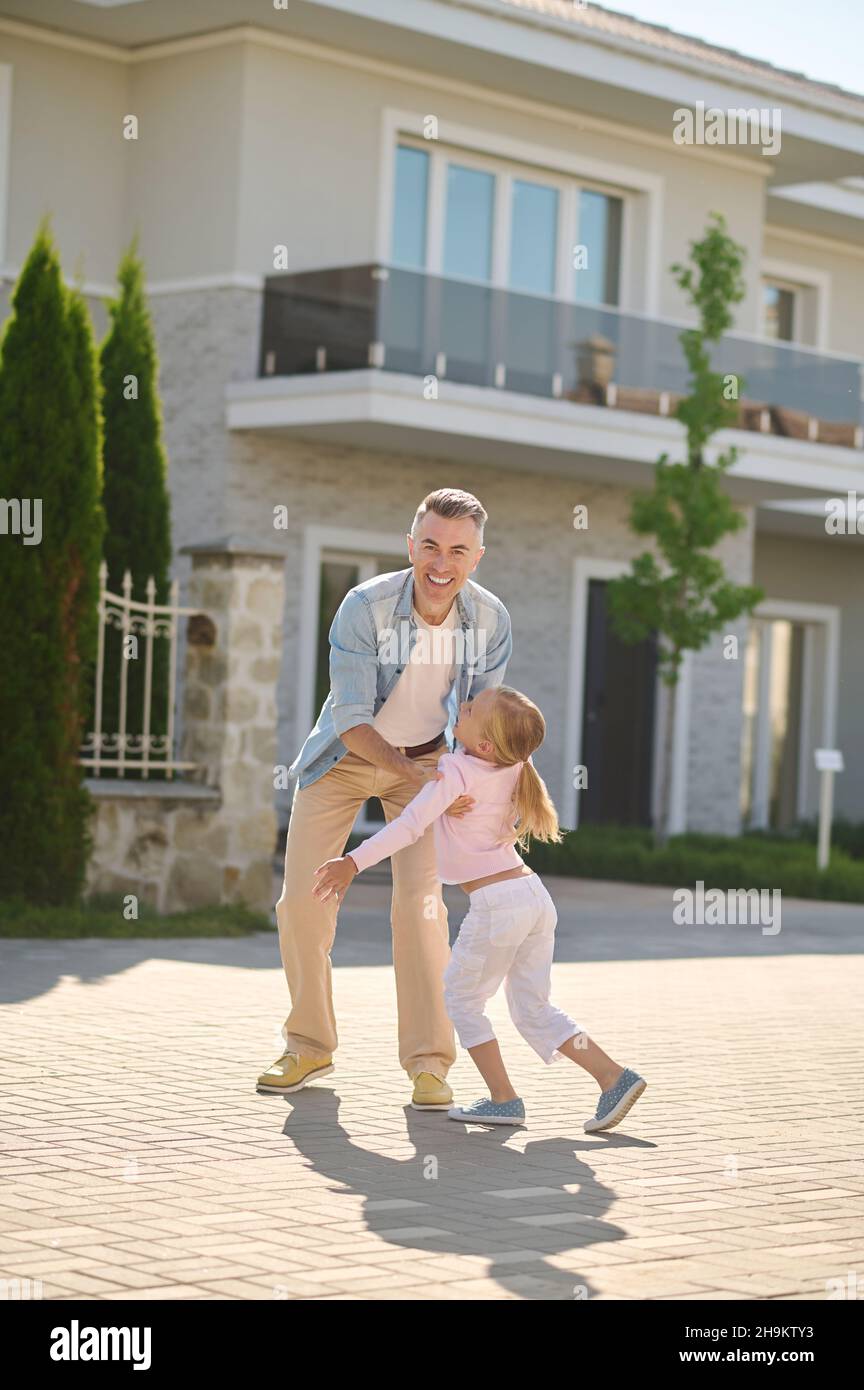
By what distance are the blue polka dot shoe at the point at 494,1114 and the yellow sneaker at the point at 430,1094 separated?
198 millimetres

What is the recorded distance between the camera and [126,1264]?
4598 millimetres

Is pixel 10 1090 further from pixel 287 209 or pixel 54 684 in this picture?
pixel 287 209

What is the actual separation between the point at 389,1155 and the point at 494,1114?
2.14 ft

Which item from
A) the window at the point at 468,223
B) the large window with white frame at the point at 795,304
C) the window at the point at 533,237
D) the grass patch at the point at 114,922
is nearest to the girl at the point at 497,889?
the grass patch at the point at 114,922

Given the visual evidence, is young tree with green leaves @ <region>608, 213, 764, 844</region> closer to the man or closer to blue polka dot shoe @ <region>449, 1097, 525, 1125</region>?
the man

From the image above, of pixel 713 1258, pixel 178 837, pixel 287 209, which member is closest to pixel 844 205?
pixel 287 209

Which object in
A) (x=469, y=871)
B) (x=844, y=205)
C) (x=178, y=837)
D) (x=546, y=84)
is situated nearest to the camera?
(x=469, y=871)

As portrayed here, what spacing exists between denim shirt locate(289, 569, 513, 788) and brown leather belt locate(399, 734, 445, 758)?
0.07 meters

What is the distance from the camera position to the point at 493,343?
1888cm

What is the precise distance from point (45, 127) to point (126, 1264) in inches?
646

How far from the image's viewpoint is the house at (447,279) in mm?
18688

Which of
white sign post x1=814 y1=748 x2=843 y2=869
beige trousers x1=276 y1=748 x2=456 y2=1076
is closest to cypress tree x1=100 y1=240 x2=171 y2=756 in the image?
white sign post x1=814 y1=748 x2=843 y2=869

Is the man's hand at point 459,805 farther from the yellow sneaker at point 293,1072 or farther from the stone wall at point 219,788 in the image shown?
the stone wall at point 219,788

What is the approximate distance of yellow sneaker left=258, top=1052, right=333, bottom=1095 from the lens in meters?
7.01
